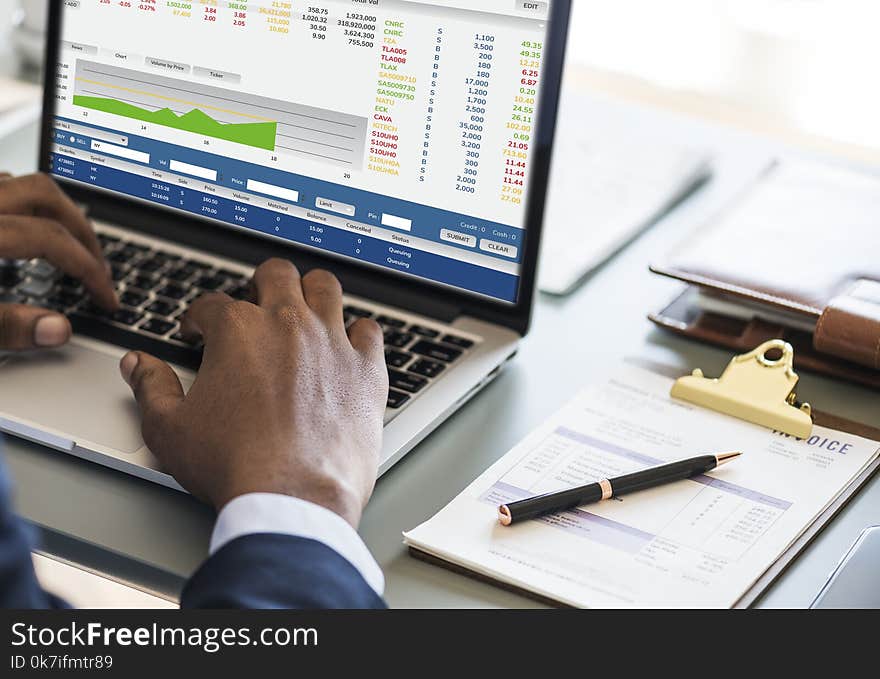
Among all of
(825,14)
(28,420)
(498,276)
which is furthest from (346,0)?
(825,14)

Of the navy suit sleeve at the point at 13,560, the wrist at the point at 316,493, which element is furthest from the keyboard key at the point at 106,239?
the navy suit sleeve at the point at 13,560

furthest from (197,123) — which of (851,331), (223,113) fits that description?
(851,331)

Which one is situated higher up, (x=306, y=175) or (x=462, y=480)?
(x=306, y=175)

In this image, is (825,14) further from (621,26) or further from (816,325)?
(816,325)

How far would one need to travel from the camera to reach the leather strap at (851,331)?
946 millimetres

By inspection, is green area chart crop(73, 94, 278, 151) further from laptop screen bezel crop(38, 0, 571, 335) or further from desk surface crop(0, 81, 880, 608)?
desk surface crop(0, 81, 880, 608)

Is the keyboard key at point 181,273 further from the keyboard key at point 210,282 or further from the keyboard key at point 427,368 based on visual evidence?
the keyboard key at point 427,368

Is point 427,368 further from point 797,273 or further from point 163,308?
point 797,273

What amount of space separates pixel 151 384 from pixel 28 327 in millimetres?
149

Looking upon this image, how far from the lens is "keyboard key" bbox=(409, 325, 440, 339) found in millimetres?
959

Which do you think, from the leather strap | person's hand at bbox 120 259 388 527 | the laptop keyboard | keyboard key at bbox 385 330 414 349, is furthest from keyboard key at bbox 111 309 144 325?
the leather strap

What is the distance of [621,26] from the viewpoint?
220 centimetres

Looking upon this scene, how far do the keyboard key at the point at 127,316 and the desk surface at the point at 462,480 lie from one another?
162 mm

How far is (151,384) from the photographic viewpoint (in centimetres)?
82
